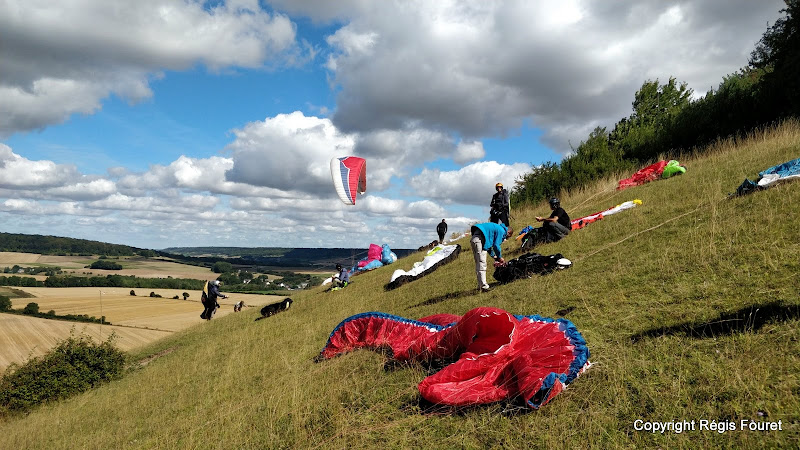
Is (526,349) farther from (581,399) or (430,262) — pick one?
(430,262)

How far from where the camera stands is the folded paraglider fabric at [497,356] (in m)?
3.93

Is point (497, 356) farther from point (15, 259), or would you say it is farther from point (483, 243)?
point (15, 259)

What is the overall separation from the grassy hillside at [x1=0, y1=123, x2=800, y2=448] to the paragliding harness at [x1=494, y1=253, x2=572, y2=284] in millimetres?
468

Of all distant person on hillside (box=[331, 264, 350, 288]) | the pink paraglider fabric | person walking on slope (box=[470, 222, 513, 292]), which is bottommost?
distant person on hillside (box=[331, 264, 350, 288])

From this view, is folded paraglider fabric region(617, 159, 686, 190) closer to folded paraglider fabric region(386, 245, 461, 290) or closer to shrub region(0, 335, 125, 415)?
folded paraglider fabric region(386, 245, 461, 290)

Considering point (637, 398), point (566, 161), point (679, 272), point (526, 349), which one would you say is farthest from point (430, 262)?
point (566, 161)

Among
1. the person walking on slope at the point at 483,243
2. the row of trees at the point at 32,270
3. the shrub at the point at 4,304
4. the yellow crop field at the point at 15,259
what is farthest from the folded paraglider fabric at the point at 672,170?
→ the yellow crop field at the point at 15,259

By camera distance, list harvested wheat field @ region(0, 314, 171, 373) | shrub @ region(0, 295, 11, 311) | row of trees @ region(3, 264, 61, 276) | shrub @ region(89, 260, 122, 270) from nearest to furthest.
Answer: harvested wheat field @ region(0, 314, 171, 373)
shrub @ region(0, 295, 11, 311)
row of trees @ region(3, 264, 61, 276)
shrub @ region(89, 260, 122, 270)

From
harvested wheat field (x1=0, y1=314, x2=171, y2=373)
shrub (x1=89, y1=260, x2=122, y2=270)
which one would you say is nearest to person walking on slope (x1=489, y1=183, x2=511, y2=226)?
harvested wheat field (x1=0, y1=314, x2=171, y2=373)

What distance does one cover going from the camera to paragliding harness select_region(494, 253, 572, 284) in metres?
9.07

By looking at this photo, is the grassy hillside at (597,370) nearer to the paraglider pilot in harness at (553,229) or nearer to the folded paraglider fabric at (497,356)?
the folded paraglider fabric at (497,356)

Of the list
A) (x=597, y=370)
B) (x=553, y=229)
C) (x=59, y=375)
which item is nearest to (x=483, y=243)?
(x=553, y=229)

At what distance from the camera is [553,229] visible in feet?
40.3

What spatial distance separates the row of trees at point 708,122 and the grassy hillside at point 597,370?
17426 millimetres
